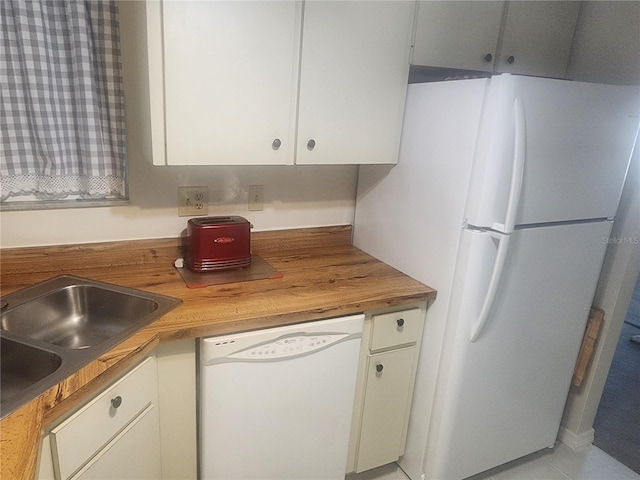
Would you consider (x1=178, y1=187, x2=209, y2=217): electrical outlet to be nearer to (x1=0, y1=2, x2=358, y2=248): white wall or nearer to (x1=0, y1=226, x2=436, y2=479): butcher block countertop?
(x1=0, y1=2, x2=358, y2=248): white wall

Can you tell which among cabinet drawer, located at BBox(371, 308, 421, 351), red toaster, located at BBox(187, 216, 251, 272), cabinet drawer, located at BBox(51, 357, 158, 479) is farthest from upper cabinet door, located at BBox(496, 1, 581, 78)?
cabinet drawer, located at BBox(51, 357, 158, 479)

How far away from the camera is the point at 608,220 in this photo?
5.79 ft

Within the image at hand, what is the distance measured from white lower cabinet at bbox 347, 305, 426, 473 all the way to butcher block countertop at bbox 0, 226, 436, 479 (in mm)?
117

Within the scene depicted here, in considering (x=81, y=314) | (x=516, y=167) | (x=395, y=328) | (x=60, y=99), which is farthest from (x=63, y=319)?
(x=516, y=167)

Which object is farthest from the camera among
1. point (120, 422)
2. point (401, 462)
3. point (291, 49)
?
point (401, 462)

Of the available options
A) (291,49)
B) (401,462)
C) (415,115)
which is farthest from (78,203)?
(401,462)

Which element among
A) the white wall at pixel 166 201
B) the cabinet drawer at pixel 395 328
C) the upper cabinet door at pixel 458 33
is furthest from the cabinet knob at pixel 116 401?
the upper cabinet door at pixel 458 33

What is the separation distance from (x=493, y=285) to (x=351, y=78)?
2.77 feet

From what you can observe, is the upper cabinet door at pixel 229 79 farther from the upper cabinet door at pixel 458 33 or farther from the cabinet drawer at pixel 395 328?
the cabinet drawer at pixel 395 328

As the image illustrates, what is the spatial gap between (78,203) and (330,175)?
999mm

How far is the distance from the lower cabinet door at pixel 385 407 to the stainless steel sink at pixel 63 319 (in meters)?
0.77

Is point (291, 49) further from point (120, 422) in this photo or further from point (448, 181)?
point (120, 422)

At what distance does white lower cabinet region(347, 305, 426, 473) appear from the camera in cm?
164

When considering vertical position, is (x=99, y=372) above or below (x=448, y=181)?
below
